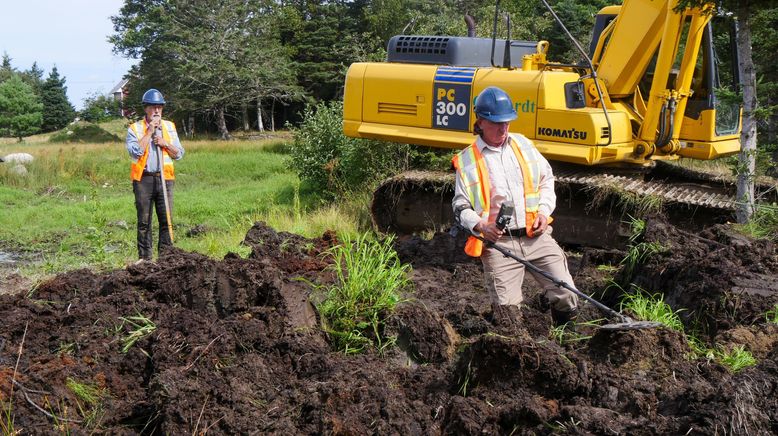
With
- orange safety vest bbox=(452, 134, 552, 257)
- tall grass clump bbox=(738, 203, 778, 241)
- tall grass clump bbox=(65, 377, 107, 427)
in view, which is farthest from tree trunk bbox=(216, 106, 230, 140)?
tall grass clump bbox=(65, 377, 107, 427)

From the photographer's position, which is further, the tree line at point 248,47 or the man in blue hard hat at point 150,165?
the tree line at point 248,47

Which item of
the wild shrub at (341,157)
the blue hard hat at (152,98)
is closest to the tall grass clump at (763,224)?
the wild shrub at (341,157)

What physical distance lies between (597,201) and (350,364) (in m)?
4.61

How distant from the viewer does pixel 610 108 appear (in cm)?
895

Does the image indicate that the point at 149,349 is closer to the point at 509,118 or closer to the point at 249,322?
the point at 249,322

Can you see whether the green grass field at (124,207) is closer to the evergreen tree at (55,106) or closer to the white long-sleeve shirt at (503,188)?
the white long-sleeve shirt at (503,188)

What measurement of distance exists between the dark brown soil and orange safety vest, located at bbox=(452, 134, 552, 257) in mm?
644

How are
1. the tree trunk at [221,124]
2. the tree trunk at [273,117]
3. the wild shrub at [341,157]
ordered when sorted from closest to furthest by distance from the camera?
1. the wild shrub at [341,157]
2. the tree trunk at [221,124]
3. the tree trunk at [273,117]

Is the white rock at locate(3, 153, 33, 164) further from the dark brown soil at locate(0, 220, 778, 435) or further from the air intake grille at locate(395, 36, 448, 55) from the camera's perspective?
the dark brown soil at locate(0, 220, 778, 435)

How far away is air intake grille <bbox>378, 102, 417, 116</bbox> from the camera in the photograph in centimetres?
962

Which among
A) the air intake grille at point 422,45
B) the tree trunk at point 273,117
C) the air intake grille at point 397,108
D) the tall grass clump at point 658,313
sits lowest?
the tree trunk at point 273,117

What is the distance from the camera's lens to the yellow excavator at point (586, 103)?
28.1 ft

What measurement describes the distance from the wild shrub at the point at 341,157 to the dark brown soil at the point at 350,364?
617cm

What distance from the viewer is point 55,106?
195ft
